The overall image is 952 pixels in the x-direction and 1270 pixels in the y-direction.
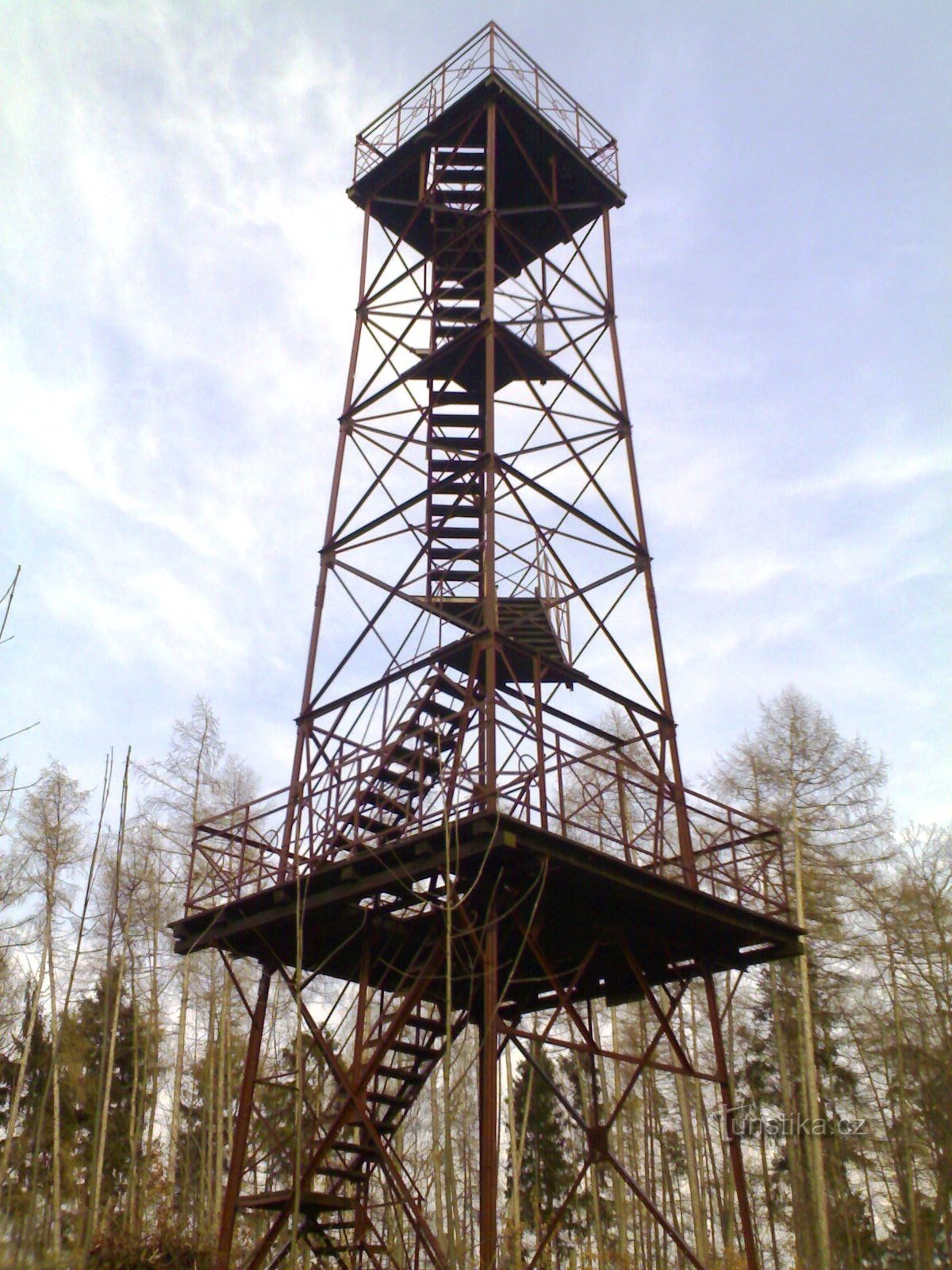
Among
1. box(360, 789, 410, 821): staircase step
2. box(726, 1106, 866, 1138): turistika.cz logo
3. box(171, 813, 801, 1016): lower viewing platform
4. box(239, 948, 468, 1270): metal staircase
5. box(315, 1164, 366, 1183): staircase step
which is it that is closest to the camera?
box(171, 813, 801, 1016): lower viewing platform

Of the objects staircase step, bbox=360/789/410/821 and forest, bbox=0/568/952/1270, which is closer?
staircase step, bbox=360/789/410/821

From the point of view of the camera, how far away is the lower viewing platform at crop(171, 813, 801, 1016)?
11.7 meters

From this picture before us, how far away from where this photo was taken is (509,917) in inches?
497

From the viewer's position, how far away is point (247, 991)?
26750 mm

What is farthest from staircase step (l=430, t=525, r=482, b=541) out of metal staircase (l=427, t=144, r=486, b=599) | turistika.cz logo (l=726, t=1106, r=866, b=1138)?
turistika.cz logo (l=726, t=1106, r=866, b=1138)

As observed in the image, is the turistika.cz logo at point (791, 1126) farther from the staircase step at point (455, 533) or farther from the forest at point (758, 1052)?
the staircase step at point (455, 533)

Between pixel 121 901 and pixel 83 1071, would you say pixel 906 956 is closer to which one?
pixel 121 901

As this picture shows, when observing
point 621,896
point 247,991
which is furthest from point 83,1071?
point 621,896

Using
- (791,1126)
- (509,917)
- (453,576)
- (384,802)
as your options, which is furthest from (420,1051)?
(791,1126)

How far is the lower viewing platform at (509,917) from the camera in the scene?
38.5 feet

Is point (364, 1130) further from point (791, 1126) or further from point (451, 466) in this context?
point (791, 1126)

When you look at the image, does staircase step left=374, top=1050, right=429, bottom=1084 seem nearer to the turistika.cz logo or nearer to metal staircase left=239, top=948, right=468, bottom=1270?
metal staircase left=239, top=948, right=468, bottom=1270

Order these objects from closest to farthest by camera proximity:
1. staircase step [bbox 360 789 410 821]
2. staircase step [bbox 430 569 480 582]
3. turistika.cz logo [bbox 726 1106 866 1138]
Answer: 1. staircase step [bbox 360 789 410 821]
2. staircase step [bbox 430 569 480 582]
3. turistika.cz logo [bbox 726 1106 866 1138]

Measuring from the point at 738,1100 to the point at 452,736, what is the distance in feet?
57.4
